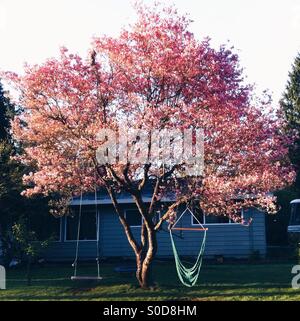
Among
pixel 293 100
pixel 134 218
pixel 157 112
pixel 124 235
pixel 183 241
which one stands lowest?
pixel 183 241

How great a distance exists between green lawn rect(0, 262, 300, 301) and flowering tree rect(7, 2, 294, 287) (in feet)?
3.87

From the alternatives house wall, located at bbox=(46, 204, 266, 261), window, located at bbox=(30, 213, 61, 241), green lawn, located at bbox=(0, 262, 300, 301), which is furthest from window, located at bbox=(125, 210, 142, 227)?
green lawn, located at bbox=(0, 262, 300, 301)

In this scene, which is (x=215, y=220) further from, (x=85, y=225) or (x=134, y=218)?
(x=85, y=225)

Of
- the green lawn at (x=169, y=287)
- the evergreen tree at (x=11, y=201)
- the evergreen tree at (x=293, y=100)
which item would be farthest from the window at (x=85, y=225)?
the evergreen tree at (x=293, y=100)

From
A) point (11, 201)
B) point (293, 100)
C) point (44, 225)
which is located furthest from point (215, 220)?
point (293, 100)

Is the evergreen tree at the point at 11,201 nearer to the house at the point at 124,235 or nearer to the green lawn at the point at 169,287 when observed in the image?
the house at the point at 124,235

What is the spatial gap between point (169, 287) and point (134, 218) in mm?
10249

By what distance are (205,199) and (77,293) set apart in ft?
14.6

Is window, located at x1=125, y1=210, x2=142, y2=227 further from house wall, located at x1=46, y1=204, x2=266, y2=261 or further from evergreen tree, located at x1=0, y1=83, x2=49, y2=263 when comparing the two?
evergreen tree, located at x1=0, y1=83, x2=49, y2=263

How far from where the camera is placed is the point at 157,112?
13062 millimetres

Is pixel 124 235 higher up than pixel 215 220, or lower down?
lower down

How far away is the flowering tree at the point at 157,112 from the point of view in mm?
13281
